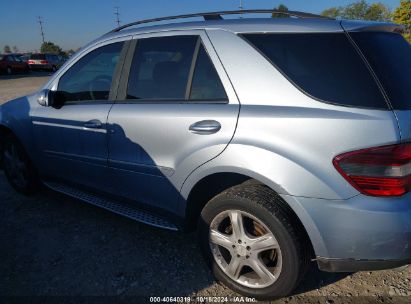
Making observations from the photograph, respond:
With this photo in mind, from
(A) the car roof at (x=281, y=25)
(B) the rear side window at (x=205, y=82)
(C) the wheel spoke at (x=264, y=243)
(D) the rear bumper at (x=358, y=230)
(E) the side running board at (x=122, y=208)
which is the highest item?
(A) the car roof at (x=281, y=25)

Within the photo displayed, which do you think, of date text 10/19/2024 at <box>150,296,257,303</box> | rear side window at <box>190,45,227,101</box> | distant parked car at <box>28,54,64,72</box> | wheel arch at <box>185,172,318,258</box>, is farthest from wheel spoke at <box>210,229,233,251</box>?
distant parked car at <box>28,54,64,72</box>

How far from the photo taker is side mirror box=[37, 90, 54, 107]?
11.3ft

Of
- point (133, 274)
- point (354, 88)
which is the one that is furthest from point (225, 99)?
point (133, 274)

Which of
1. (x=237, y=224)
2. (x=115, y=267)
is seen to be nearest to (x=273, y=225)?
(x=237, y=224)

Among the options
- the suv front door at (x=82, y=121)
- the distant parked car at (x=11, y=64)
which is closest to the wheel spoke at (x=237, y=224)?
the suv front door at (x=82, y=121)

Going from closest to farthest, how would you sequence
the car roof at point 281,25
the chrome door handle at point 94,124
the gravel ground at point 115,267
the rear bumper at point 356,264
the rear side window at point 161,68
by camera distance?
the rear bumper at point 356,264
the car roof at point 281,25
the gravel ground at point 115,267
the rear side window at point 161,68
the chrome door handle at point 94,124

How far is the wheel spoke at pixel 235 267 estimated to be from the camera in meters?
2.49

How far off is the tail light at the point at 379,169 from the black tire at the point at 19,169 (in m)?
3.43

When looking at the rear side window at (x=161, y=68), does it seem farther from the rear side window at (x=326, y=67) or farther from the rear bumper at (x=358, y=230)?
the rear bumper at (x=358, y=230)

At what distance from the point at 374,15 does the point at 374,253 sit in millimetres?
67474

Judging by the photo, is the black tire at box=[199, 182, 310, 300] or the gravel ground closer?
the black tire at box=[199, 182, 310, 300]

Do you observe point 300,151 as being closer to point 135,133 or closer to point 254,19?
point 254,19

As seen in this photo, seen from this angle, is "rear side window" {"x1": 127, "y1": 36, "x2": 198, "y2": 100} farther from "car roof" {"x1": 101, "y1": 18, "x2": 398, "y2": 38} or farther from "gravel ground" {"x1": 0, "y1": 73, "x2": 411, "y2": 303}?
"gravel ground" {"x1": 0, "y1": 73, "x2": 411, "y2": 303}

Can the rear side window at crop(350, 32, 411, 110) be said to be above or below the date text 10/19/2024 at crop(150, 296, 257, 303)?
above
